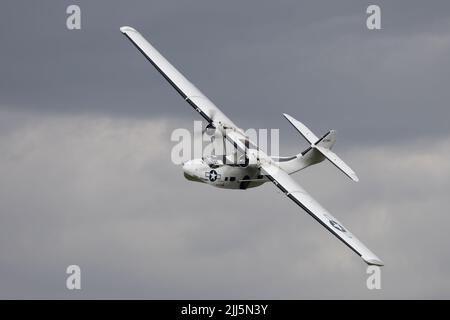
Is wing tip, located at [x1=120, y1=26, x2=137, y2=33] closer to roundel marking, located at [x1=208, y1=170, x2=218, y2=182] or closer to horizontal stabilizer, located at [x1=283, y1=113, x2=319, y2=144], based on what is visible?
horizontal stabilizer, located at [x1=283, y1=113, x2=319, y2=144]

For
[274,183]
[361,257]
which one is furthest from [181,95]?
[361,257]

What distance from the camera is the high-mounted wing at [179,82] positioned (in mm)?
93750

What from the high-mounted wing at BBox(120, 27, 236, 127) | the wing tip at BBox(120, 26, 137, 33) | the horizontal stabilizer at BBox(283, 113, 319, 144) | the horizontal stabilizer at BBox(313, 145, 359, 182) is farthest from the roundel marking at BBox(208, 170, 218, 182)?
the wing tip at BBox(120, 26, 137, 33)

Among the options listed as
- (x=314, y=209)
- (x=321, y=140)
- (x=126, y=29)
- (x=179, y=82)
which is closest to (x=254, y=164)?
(x=321, y=140)

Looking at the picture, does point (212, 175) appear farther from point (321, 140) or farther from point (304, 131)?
point (321, 140)

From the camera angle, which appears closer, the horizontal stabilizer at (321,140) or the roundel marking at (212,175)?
the roundel marking at (212,175)

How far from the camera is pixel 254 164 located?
3521 inches

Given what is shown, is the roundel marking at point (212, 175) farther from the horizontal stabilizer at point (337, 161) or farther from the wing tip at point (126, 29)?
the wing tip at point (126, 29)

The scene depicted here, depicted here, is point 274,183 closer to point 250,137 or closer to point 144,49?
point 250,137

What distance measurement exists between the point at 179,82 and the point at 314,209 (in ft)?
55.1

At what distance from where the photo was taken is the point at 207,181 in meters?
89.2

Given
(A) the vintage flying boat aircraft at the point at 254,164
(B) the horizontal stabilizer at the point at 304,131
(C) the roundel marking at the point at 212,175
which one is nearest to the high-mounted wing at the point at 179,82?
(A) the vintage flying boat aircraft at the point at 254,164

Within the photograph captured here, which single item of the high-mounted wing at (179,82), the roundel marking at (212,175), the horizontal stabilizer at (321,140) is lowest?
the roundel marking at (212,175)

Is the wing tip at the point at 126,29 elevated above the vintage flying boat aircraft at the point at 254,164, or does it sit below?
above
